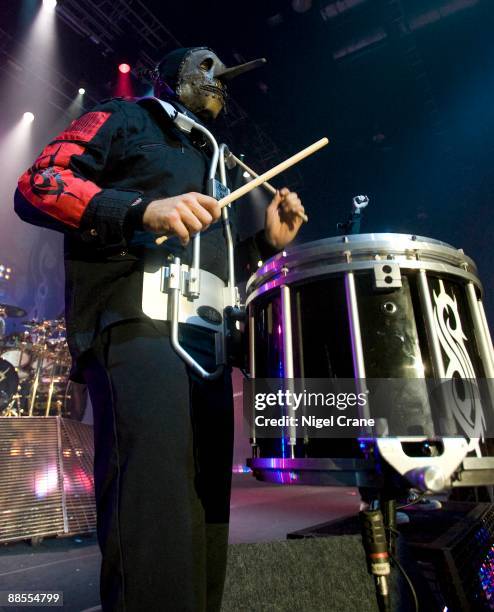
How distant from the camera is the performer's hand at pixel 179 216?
84cm

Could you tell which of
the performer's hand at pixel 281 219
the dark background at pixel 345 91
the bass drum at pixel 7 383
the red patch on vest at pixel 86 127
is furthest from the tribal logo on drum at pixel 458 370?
the bass drum at pixel 7 383

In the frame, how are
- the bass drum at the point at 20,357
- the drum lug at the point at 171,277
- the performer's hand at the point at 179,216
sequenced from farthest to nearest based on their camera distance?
1. the bass drum at the point at 20,357
2. the drum lug at the point at 171,277
3. the performer's hand at the point at 179,216

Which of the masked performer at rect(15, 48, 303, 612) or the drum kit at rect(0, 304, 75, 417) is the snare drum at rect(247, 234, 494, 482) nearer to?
the masked performer at rect(15, 48, 303, 612)

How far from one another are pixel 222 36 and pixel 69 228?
22.1 feet

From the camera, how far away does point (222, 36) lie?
606cm

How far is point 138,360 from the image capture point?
864 millimetres

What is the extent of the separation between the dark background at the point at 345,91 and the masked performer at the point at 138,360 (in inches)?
244

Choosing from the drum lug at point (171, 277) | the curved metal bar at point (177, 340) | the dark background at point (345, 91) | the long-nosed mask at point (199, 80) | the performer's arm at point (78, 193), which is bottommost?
the curved metal bar at point (177, 340)

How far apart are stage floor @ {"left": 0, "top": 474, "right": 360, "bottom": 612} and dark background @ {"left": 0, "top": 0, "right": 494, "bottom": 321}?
4.85m

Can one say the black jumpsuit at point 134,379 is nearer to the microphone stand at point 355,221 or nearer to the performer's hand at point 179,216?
the performer's hand at point 179,216

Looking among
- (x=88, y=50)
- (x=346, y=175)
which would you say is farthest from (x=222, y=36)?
(x=346, y=175)

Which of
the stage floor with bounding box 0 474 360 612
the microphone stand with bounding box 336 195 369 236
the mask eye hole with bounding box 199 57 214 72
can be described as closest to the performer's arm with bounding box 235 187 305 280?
the microphone stand with bounding box 336 195 369 236

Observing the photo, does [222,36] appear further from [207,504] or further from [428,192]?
[207,504]

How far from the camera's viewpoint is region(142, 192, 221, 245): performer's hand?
839 millimetres
